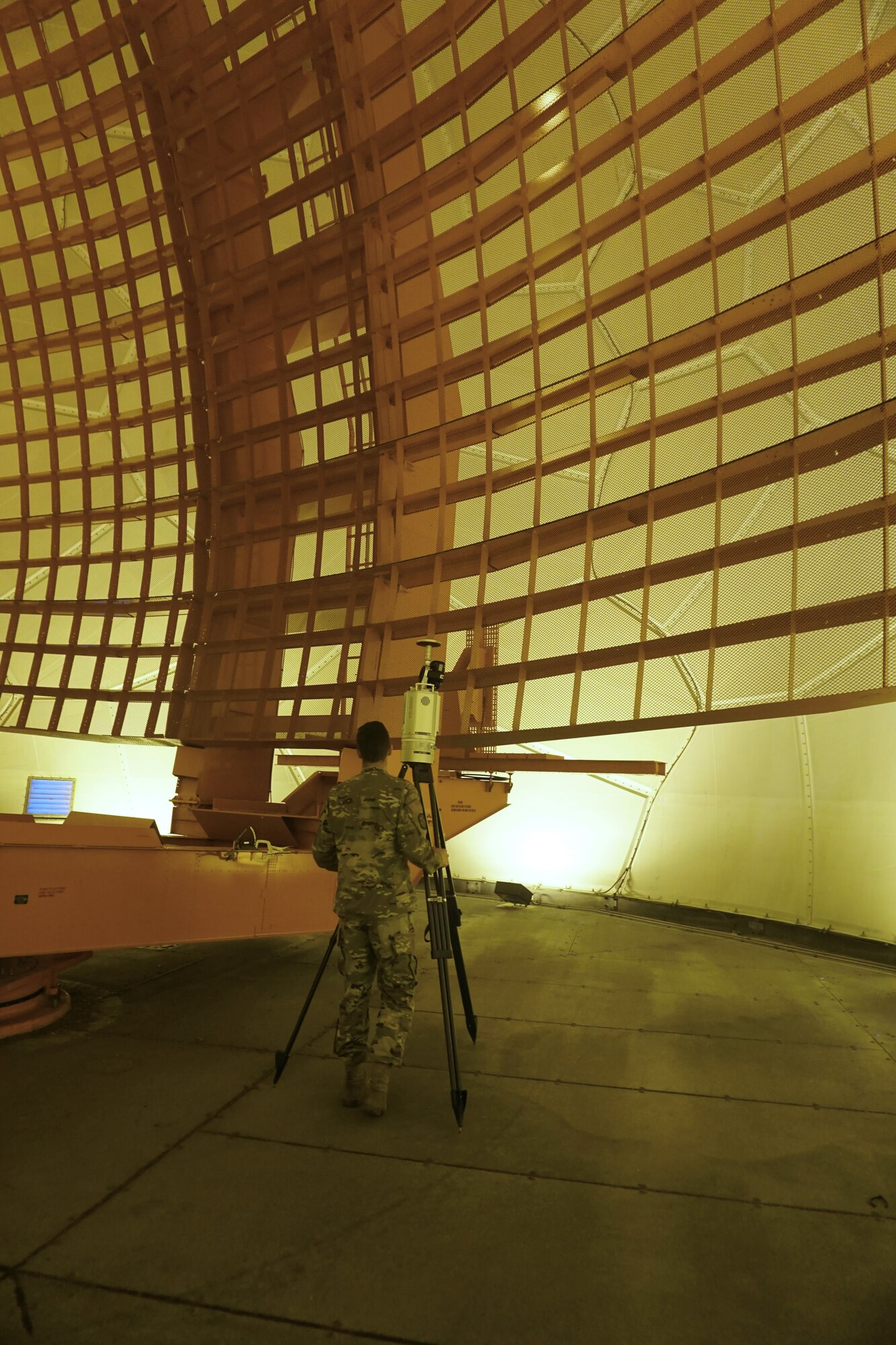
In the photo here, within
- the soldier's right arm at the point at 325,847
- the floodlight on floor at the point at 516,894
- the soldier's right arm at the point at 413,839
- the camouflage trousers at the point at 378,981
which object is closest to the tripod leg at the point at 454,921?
the soldier's right arm at the point at 413,839

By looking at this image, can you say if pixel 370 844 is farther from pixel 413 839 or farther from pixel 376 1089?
pixel 376 1089

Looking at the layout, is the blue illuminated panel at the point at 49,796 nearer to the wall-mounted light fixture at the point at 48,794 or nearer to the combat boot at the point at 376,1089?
the wall-mounted light fixture at the point at 48,794

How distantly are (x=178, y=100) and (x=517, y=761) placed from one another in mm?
6565

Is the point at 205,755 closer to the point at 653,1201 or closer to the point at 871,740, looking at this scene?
the point at 653,1201

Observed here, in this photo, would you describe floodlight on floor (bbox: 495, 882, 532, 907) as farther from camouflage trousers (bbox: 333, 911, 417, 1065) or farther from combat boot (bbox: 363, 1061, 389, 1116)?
combat boot (bbox: 363, 1061, 389, 1116)

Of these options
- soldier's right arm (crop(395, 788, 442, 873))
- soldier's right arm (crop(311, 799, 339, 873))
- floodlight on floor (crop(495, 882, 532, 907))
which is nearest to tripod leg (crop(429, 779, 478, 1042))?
soldier's right arm (crop(395, 788, 442, 873))

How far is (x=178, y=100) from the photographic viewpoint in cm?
697

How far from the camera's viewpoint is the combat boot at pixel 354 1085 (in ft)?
11.2

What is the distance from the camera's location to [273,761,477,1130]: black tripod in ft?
10.5

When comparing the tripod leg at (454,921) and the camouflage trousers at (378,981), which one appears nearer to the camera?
the camouflage trousers at (378,981)

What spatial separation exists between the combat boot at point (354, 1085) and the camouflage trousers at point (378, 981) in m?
0.05

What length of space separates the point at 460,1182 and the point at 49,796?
1162 cm

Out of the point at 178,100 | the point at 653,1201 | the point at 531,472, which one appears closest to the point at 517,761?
the point at 531,472

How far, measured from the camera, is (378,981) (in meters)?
3.52
